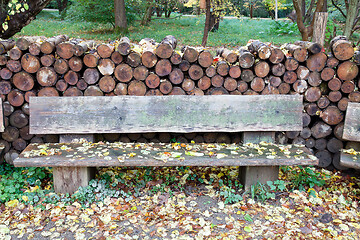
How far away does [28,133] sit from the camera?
404 centimetres

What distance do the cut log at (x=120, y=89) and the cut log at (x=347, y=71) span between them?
8.90 ft

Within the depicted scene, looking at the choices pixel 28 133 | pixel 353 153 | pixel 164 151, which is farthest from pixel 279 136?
pixel 28 133

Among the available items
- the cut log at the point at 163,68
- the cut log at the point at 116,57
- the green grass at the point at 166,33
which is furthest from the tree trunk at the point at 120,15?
the cut log at the point at 163,68

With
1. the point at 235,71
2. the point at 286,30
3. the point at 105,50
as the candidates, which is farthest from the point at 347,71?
the point at 286,30

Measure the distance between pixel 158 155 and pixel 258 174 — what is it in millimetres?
1200

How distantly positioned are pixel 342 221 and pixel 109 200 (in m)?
2.48

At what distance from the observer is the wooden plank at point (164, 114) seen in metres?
3.73

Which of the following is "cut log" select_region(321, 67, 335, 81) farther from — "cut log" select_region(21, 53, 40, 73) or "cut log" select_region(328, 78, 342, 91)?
"cut log" select_region(21, 53, 40, 73)

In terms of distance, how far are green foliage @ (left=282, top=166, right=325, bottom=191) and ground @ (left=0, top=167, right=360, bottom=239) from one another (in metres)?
0.02

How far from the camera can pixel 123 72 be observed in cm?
379

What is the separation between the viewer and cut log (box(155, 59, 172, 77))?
376 cm

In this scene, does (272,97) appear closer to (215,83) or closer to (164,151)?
(215,83)

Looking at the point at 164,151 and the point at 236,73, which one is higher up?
the point at 236,73

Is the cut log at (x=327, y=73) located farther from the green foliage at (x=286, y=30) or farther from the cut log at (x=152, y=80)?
the green foliage at (x=286, y=30)
